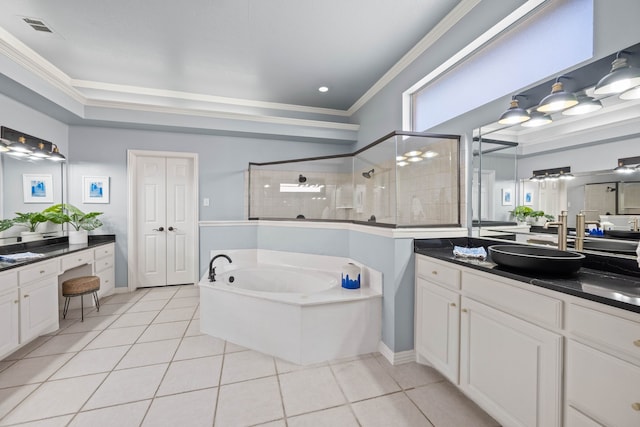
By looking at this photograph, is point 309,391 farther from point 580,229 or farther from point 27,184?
point 27,184

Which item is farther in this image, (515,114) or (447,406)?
(515,114)

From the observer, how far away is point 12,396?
5.74ft

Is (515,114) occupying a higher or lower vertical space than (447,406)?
higher

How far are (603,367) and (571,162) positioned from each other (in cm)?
122

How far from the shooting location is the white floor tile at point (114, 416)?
5.00 feet

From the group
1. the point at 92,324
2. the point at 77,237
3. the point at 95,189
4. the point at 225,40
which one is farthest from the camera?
the point at 95,189

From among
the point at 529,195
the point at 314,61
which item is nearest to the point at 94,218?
the point at 314,61

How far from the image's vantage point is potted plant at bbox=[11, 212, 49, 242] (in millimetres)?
2861

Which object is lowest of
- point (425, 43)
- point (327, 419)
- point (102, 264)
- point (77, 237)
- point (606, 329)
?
point (327, 419)

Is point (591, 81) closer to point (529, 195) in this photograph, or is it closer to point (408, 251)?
point (529, 195)

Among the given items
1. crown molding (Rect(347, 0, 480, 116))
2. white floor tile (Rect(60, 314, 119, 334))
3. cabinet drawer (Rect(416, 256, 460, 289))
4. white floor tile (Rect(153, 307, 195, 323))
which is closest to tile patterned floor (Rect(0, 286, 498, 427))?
white floor tile (Rect(60, 314, 119, 334))

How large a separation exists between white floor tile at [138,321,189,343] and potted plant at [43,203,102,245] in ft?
5.42

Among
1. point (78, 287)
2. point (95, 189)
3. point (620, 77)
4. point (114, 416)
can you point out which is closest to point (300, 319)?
point (114, 416)

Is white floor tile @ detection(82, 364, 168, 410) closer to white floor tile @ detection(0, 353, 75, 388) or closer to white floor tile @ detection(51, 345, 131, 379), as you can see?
white floor tile @ detection(51, 345, 131, 379)
